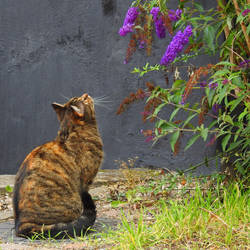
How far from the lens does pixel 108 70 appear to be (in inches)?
210

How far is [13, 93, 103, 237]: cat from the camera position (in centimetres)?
281

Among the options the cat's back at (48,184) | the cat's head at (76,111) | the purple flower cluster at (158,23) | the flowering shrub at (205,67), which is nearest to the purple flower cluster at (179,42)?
the flowering shrub at (205,67)

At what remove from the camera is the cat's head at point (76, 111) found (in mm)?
3180

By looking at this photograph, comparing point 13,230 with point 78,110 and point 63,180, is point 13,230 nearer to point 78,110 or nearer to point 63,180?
point 63,180

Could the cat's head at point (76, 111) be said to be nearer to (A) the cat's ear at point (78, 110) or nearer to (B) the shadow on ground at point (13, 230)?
(A) the cat's ear at point (78, 110)

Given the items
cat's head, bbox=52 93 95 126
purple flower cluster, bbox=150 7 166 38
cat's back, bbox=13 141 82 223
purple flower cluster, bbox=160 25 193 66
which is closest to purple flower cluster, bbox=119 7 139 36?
purple flower cluster, bbox=150 7 166 38

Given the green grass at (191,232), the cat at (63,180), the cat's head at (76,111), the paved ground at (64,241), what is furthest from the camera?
the cat's head at (76,111)

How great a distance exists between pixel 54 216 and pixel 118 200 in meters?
1.04

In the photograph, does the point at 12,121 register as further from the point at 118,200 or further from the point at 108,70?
the point at 118,200

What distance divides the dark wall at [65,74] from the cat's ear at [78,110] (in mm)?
1901

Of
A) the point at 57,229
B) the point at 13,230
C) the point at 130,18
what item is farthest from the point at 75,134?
the point at 130,18

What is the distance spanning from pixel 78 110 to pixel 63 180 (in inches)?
20.4

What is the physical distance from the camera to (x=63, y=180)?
9.61 feet

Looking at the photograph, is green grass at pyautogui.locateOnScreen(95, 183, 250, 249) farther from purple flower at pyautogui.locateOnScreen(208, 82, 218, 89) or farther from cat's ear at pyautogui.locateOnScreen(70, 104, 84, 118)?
cat's ear at pyautogui.locateOnScreen(70, 104, 84, 118)
